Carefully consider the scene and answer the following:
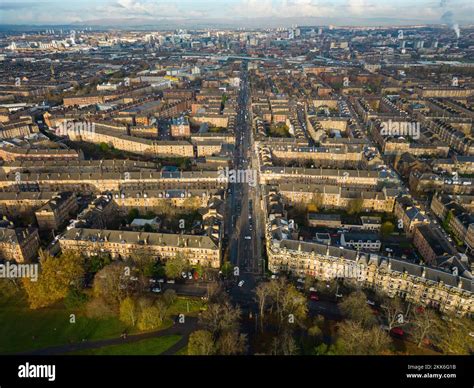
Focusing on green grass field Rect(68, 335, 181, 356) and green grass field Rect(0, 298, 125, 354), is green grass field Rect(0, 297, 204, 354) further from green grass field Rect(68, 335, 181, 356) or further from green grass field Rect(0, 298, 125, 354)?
green grass field Rect(68, 335, 181, 356)

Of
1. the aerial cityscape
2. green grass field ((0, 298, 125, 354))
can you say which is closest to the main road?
the aerial cityscape

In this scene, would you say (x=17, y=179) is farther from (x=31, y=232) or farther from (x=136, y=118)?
(x=136, y=118)

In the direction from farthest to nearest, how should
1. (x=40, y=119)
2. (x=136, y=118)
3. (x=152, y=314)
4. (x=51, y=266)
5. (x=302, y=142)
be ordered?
(x=40, y=119) → (x=136, y=118) → (x=302, y=142) → (x=51, y=266) → (x=152, y=314)

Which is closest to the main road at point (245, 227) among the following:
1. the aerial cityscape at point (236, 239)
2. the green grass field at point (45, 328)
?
the aerial cityscape at point (236, 239)

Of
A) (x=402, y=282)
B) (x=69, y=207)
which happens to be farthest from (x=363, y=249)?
(x=69, y=207)

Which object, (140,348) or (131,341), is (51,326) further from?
(140,348)

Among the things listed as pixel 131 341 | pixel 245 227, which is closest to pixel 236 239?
pixel 245 227

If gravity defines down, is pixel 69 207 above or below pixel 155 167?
below

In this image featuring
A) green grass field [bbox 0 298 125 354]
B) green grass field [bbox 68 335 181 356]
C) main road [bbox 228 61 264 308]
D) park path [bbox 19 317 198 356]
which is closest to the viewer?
green grass field [bbox 68 335 181 356]
